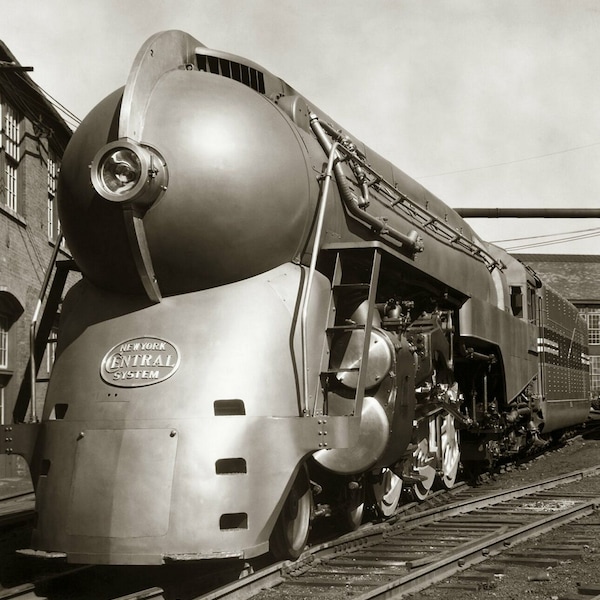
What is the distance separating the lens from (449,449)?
403 inches

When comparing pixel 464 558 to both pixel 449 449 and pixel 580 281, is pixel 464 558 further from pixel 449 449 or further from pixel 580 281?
pixel 580 281

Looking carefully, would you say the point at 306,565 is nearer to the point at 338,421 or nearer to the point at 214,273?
the point at 338,421

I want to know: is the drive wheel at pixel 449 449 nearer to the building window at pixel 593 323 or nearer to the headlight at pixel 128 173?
the headlight at pixel 128 173

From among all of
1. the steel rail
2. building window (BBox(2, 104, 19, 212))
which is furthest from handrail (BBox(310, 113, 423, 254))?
building window (BBox(2, 104, 19, 212))

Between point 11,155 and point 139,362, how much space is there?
10036 millimetres

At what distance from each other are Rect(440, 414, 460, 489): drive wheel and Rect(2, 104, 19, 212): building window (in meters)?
8.21

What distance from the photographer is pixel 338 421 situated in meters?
5.93

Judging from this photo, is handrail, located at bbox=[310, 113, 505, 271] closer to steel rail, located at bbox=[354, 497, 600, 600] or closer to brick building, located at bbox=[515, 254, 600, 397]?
steel rail, located at bbox=[354, 497, 600, 600]

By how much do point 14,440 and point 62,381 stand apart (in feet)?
1.78

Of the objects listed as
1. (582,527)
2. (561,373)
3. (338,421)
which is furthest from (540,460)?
(338,421)

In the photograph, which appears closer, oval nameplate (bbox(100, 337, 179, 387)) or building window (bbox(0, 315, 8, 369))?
oval nameplate (bbox(100, 337, 179, 387))

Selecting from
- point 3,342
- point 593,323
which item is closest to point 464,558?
point 3,342

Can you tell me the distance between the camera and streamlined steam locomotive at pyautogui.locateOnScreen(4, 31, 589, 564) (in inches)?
219

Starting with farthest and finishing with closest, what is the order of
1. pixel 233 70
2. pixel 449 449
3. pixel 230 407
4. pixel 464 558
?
pixel 449 449
pixel 233 70
pixel 464 558
pixel 230 407
